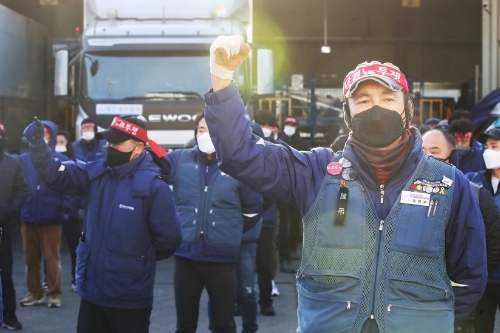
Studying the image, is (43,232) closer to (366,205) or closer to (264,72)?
(264,72)

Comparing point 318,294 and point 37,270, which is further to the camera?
point 37,270

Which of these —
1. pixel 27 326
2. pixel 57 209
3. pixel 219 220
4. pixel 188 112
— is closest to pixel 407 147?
pixel 219 220

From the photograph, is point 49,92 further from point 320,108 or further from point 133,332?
point 133,332

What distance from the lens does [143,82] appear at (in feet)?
37.7

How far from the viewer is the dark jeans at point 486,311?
232 inches

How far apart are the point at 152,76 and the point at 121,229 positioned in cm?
660

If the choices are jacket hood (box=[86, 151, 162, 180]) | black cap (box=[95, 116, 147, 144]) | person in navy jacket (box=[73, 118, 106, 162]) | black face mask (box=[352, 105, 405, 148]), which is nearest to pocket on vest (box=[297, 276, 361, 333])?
black face mask (box=[352, 105, 405, 148])

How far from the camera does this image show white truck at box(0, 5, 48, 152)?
510 inches

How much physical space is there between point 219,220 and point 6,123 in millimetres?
7705

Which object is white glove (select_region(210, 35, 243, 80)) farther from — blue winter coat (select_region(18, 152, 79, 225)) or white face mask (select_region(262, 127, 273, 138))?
white face mask (select_region(262, 127, 273, 138))

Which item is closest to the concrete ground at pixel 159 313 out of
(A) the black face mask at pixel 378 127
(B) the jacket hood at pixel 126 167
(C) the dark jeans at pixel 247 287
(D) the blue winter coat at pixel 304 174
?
(C) the dark jeans at pixel 247 287

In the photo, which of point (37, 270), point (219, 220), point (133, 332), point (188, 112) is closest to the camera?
point (133, 332)

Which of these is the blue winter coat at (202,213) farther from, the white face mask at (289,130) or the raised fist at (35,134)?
the white face mask at (289,130)

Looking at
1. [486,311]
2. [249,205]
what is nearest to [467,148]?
[486,311]
